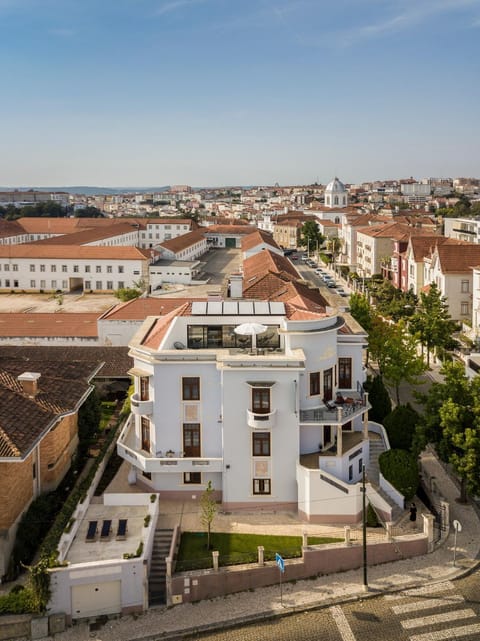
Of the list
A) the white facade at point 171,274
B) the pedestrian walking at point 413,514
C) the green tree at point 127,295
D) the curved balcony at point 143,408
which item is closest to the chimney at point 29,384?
the curved balcony at point 143,408

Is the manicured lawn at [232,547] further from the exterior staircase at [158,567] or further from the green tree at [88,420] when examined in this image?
the green tree at [88,420]

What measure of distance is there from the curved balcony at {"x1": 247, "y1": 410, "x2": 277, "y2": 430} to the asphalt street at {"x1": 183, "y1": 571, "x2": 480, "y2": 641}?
723cm

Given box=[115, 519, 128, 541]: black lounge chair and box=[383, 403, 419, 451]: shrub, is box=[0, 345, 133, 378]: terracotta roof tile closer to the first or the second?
box=[115, 519, 128, 541]: black lounge chair

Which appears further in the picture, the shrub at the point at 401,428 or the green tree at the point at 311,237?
the green tree at the point at 311,237

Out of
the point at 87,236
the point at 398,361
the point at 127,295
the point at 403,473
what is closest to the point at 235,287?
the point at 398,361

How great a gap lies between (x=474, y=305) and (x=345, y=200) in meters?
126

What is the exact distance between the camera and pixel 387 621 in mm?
20031

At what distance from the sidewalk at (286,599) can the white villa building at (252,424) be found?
9.22 ft

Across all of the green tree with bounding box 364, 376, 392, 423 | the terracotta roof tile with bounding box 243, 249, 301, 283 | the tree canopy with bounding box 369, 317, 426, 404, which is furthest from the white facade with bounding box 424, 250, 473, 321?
the green tree with bounding box 364, 376, 392, 423

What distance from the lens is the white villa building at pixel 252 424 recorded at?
2547 cm

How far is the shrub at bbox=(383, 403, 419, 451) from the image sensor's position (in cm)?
2973

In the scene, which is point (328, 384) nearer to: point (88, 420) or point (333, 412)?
point (333, 412)

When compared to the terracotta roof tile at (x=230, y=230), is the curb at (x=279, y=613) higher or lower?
lower

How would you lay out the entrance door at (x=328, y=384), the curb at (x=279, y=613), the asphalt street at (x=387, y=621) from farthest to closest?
the entrance door at (x=328, y=384) < the curb at (x=279, y=613) < the asphalt street at (x=387, y=621)
